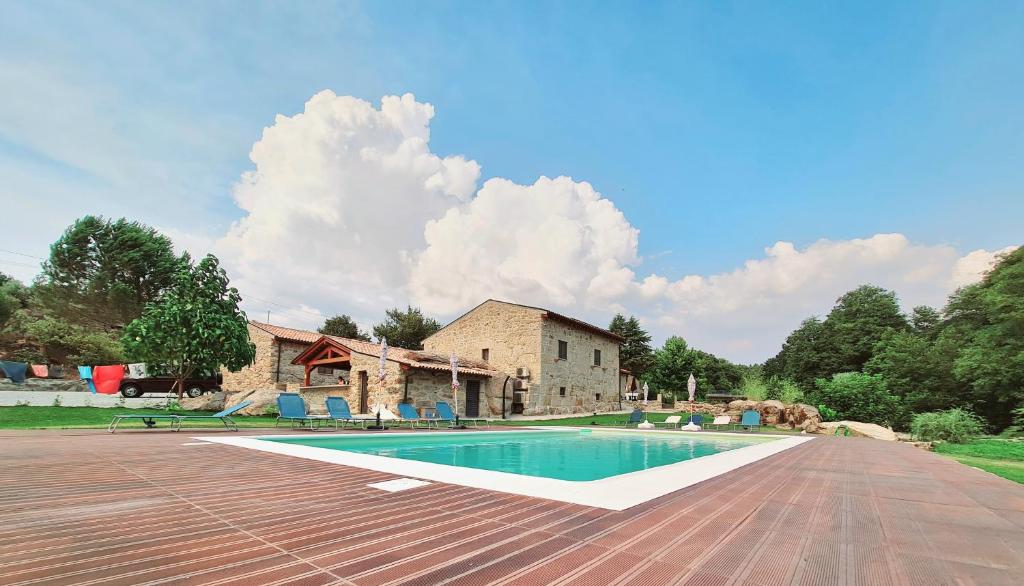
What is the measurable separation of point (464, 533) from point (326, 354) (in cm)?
2097

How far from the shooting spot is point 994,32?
10.9 m

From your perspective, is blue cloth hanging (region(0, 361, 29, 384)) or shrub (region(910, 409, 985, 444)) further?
blue cloth hanging (region(0, 361, 29, 384))

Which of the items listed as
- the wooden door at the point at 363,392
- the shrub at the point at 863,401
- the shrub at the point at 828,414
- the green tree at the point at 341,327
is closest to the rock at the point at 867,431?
the shrub at the point at 828,414

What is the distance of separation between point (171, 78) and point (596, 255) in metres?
17.5

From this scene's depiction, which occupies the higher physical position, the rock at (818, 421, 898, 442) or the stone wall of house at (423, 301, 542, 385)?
the stone wall of house at (423, 301, 542, 385)

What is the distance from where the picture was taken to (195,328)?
18.4 metres

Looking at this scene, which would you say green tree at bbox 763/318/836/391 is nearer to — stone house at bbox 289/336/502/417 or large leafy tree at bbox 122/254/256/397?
stone house at bbox 289/336/502/417

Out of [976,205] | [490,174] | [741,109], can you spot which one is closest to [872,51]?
[741,109]

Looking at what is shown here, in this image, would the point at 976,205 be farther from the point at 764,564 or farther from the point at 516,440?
the point at 764,564

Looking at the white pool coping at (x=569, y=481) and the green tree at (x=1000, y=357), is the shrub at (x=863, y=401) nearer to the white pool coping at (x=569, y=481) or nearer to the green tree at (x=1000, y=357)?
the green tree at (x=1000, y=357)

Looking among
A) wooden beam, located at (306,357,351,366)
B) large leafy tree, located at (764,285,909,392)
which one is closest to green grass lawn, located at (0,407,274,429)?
wooden beam, located at (306,357,351,366)

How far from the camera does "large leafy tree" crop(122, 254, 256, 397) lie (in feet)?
59.7

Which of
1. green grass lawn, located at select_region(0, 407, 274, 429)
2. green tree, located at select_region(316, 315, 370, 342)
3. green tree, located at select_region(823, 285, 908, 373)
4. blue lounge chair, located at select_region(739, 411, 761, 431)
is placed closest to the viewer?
green grass lawn, located at select_region(0, 407, 274, 429)

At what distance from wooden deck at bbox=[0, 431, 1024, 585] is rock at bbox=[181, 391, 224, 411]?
1680cm
